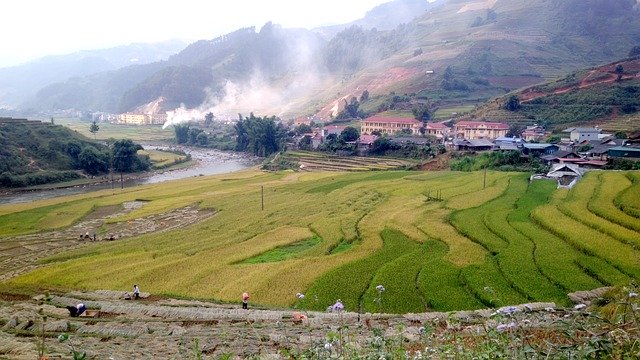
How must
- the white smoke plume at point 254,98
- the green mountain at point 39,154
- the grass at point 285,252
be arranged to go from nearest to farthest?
1. the grass at point 285,252
2. the green mountain at point 39,154
3. the white smoke plume at point 254,98

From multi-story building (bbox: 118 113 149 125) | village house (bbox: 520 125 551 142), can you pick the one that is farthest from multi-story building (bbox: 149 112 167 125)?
village house (bbox: 520 125 551 142)

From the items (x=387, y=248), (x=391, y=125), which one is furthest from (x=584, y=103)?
(x=387, y=248)

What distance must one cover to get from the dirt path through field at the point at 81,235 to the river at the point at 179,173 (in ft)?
60.1

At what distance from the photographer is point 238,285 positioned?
805 inches

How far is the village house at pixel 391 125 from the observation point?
84938mm

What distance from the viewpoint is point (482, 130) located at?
74312 mm

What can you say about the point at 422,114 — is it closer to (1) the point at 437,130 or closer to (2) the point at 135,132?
(1) the point at 437,130

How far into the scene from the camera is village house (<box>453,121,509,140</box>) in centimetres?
7325

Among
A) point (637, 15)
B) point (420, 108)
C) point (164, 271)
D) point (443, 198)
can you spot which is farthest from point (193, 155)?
point (637, 15)

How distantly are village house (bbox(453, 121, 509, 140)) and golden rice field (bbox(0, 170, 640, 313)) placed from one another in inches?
1350

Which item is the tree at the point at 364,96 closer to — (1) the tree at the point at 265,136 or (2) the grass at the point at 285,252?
(1) the tree at the point at 265,136

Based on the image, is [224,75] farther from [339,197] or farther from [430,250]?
[430,250]

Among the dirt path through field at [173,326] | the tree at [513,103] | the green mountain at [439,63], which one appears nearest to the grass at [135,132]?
the green mountain at [439,63]

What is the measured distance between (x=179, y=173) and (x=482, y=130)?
45.2 metres
